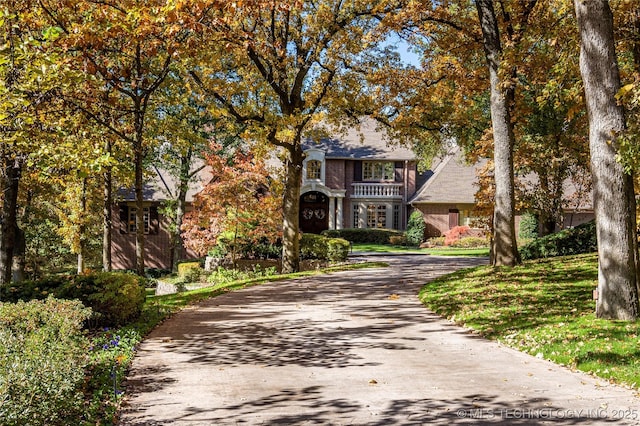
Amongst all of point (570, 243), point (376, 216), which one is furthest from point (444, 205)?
point (570, 243)

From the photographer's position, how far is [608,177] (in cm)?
995

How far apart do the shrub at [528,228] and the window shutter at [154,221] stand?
76.8 ft

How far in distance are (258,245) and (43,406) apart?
20.9 meters

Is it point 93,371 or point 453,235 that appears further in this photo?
point 453,235

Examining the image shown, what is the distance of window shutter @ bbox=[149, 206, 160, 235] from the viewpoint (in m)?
37.5

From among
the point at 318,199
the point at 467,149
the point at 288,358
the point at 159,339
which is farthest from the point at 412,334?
the point at 318,199

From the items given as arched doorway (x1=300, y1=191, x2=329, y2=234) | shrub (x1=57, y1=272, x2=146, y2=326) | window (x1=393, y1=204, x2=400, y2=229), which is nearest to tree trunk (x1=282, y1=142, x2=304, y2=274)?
shrub (x1=57, y1=272, x2=146, y2=326)

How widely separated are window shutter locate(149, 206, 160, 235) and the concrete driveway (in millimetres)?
25904

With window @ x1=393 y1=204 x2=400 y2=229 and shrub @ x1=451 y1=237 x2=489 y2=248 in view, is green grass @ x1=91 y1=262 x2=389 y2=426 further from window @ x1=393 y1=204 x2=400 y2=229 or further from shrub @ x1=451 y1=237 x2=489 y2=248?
window @ x1=393 y1=204 x2=400 y2=229

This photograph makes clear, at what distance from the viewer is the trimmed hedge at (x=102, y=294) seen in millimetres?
11109

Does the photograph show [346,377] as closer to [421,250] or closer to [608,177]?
[608,177]

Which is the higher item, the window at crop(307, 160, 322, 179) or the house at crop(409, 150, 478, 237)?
the window at crop(307, 160, 322, 179)

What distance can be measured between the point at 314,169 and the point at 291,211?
67.0 feet

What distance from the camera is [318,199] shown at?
43.3 m
